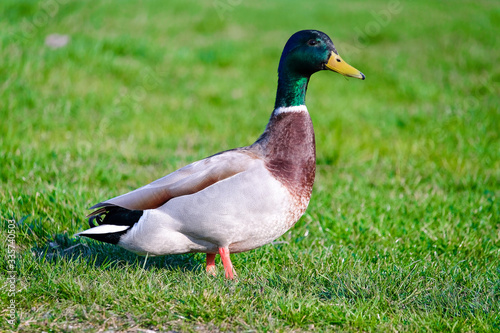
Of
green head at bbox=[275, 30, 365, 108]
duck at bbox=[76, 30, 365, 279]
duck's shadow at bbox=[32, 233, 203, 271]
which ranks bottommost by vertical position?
duck's shadow at bbox=[32, 233, 203, 271]

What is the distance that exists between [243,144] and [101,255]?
3.07m

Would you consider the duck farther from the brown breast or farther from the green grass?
the green grass

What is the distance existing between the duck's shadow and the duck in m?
0.33

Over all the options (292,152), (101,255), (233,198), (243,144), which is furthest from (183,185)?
(243,144)

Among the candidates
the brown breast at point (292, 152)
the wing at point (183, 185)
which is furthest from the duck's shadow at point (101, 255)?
the brown breast at point (292, 152)

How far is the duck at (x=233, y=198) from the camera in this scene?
3146 mm

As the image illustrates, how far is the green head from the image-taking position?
11.3 feet

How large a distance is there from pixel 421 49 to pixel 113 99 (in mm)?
6758

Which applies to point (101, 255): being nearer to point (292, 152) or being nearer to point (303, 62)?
point (292, 152)

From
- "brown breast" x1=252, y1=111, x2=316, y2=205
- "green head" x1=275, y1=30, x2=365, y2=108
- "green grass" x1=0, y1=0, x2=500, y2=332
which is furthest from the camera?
"green head" x1=275, y1=30, x2=365, y2=108

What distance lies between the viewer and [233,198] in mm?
3123

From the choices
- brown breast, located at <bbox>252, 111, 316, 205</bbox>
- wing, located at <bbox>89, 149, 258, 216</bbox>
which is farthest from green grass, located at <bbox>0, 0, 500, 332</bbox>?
brown breast, located at <bbox>252, 111, 316, 205</bbox>

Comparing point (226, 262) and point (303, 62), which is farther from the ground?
point (303, 62)

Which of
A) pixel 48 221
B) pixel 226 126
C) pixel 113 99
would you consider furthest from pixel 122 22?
pixel 48 221
